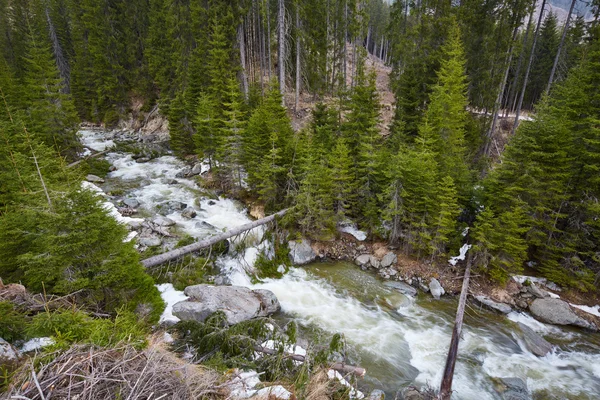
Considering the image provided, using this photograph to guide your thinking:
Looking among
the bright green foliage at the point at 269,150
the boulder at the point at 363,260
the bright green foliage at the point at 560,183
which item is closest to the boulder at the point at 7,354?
the bright green foliage at the point at 269,150

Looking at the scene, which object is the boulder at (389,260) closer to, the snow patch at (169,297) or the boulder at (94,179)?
the snow patch at (169,297)

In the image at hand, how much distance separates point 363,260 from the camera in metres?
15.3

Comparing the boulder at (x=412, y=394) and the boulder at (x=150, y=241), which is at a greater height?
the boulder at (x=150, y=241)

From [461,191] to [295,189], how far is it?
26.6 ft

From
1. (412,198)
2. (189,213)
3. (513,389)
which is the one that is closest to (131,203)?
(189,213)

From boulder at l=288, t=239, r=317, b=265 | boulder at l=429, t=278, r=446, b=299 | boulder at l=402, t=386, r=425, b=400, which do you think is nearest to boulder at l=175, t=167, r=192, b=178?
boulder at l=288, t=239, r=317, b=265

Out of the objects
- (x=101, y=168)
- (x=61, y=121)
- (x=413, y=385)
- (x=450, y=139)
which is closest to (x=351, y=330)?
(x=413, y=385)

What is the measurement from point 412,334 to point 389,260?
14.0ft

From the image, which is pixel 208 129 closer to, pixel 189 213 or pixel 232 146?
pixel 232 146

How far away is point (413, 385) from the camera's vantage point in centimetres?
902

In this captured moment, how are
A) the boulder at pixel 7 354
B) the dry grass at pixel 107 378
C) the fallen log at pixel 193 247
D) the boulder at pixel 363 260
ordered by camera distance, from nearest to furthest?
the dry grass at pixel 107 378 → the boulder at pixel 7 354 → the fallen log at pixel 193 247 → the boulder at pixel 363 260

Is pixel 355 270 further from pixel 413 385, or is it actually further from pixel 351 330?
pixel 413 385

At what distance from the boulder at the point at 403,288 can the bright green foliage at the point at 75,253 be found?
32.3ft

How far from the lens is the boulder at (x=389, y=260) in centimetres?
1489
